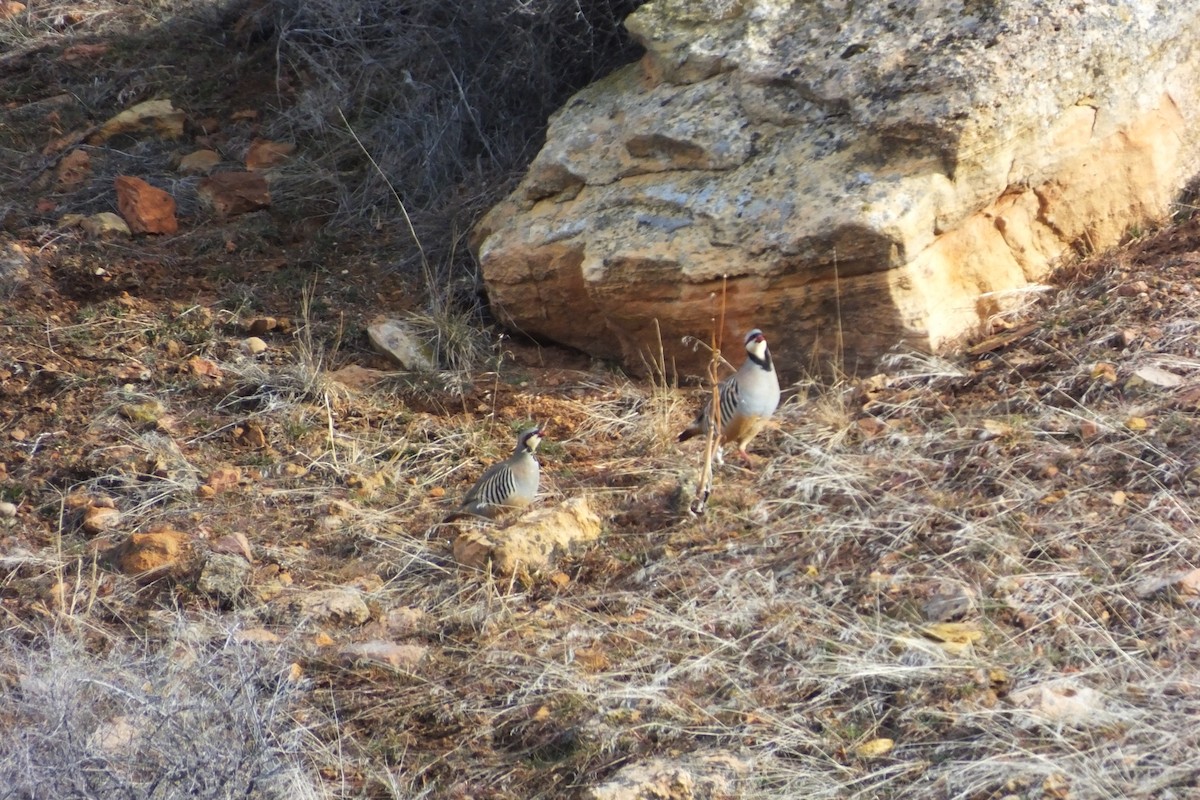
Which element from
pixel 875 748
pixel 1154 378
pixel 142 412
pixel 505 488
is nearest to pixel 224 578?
pixel 505 488

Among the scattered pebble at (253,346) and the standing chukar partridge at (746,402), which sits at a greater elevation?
the scattered pebble at (253,346)

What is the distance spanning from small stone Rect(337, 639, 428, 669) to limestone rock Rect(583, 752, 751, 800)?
0.98 meters

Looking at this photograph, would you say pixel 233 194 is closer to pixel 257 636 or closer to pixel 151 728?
pixel 257 636

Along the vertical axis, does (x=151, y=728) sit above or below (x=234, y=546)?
above

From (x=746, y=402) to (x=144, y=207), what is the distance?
384cm

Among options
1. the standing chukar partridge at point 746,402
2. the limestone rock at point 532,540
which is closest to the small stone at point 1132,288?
the standing chukar partridge at point 746,402

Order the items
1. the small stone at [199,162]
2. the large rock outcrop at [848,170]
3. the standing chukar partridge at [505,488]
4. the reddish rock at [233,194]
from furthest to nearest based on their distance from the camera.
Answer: the small stone at [199,162], the reddish rock at [233,194], the large rock outcrop at [848,170], the standing chukar partridge at [505,488]

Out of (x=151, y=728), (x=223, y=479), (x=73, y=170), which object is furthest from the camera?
(x=73, y=170)

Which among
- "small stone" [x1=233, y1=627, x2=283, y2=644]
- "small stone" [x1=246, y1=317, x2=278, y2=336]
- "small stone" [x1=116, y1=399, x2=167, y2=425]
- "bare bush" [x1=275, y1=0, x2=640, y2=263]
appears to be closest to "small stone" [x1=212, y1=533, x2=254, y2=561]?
"small stone" [x1=233, y1=627, x2=283, y2=644]

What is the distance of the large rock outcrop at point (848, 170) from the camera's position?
229 inches

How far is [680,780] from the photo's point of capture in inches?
145

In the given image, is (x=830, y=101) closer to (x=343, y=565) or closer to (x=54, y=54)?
(x=343, y=565)

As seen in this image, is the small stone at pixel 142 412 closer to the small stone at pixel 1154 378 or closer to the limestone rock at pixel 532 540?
the limestone rock at pixel 532 540

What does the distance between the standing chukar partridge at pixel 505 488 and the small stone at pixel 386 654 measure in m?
0.87
